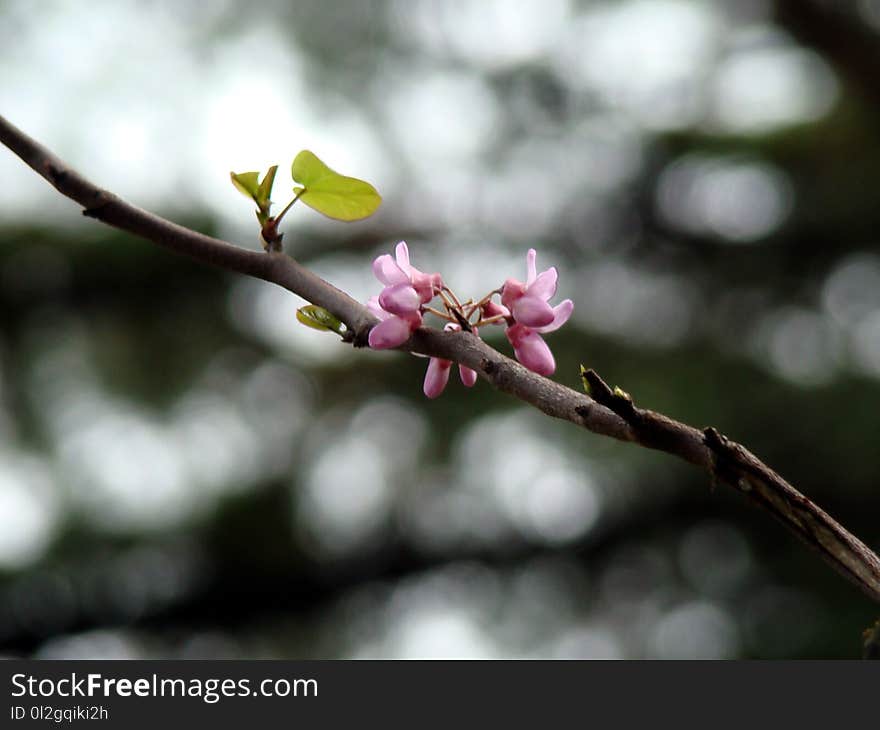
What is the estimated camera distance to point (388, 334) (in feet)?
1.85

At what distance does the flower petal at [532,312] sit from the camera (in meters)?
0.67

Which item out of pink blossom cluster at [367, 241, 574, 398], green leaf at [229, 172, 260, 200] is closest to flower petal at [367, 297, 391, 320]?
pink blossom cluster at [367, 241, 574, 398]

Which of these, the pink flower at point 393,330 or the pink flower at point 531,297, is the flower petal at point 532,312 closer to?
the pink flower at point 531,297

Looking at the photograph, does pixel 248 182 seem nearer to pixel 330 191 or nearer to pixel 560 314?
pixel 330 191

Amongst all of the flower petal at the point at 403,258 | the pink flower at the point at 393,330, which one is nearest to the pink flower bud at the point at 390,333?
the pink flower at the point at 393,330

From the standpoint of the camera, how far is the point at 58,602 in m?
3.04

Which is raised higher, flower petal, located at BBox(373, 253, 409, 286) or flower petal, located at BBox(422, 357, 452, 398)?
flower petal, located at BBox(373, 253, 409, 286)

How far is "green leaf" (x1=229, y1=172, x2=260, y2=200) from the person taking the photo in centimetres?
64

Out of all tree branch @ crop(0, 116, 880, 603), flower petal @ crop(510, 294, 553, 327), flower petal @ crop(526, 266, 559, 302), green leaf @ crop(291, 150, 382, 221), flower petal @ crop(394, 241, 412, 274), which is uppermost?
green leaf @ crop(291, 150, 382, 221)

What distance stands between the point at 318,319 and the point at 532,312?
0.50ft

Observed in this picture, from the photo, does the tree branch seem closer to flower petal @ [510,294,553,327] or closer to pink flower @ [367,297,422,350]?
pink flower @ [367,297,422,350]

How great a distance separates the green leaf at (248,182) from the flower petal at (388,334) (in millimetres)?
153

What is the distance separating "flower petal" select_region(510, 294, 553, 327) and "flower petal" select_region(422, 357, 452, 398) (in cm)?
6

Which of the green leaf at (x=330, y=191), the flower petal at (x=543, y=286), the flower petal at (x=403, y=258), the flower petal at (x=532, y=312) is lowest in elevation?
the flower petal at (x=532, y=312)
